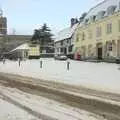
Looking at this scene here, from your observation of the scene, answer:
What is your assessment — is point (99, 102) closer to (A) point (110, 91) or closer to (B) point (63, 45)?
(A) point (110, 91)

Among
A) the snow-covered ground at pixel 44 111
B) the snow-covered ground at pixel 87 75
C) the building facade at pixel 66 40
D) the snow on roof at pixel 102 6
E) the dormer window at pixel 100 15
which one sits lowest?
the snow-covered ground at pixel 44 111

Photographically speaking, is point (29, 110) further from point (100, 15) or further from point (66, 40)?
point (66, 40)

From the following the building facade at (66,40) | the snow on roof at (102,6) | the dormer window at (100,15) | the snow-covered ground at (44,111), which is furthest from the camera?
the building facade at (66,40)

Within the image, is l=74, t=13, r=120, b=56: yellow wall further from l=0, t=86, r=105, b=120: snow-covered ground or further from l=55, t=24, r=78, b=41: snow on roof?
l=0, t=86, r=105, b=120: snow-covered ground

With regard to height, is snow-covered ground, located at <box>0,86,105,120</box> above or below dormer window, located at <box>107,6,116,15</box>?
below

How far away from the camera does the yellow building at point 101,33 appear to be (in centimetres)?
6359

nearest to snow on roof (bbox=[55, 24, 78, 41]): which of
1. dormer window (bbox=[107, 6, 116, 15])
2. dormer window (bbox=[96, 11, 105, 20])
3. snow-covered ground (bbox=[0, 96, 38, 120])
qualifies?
dormer window (bbox=[96, 11, 105, 20])

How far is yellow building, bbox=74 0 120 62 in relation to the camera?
6359 cm

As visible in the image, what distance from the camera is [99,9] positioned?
7375 cm

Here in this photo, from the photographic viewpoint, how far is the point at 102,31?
6900cm

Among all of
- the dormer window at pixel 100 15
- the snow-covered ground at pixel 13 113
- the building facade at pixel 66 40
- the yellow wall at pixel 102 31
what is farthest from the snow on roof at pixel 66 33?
the snow-covered ground at pixel 13 113

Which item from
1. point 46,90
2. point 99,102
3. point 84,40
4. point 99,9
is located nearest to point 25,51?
point 84,40

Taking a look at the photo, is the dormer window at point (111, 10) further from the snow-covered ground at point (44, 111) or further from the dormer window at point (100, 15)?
the snow-covered ground at point (44, 111)

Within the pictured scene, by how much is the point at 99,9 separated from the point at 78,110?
60.2 m
